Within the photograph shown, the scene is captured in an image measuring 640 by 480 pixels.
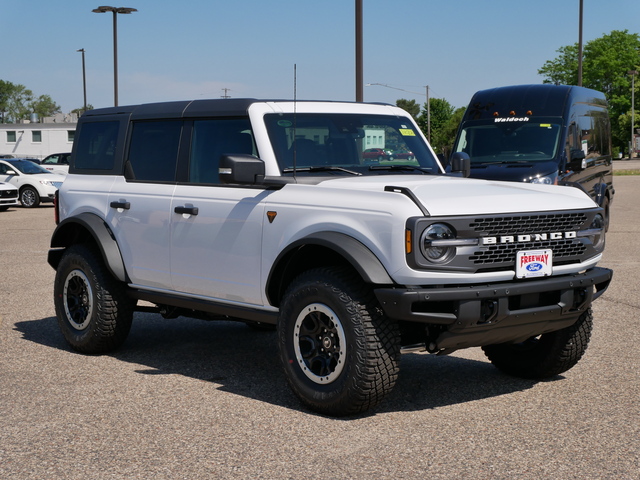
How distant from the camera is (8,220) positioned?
24.1 m

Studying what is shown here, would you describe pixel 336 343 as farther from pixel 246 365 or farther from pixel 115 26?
pixel 115 26

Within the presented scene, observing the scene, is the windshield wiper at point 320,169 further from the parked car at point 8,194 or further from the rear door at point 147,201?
the parked car at point 8,194

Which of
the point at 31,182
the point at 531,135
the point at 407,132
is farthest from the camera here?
the point at 31,182

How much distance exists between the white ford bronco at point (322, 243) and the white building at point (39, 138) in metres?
75.3

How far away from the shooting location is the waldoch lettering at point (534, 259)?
547 cm

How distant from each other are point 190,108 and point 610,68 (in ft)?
313

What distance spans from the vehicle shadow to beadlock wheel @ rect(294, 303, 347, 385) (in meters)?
0.33

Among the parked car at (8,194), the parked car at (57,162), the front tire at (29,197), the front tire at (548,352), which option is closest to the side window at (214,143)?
the front tire at (548,352)

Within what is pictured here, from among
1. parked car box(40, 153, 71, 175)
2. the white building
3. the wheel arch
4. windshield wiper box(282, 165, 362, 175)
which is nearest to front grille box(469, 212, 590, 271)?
the wheel arch

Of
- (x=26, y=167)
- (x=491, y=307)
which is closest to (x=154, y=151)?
(x=491, y=307)

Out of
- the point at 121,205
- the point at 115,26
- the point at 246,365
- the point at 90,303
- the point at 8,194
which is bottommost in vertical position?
the point at 246,365

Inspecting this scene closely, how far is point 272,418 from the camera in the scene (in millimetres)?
5555

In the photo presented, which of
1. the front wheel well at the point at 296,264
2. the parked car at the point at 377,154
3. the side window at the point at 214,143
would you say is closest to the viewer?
the front wheel well at the point at 296,264

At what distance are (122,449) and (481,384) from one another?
8.63ft
